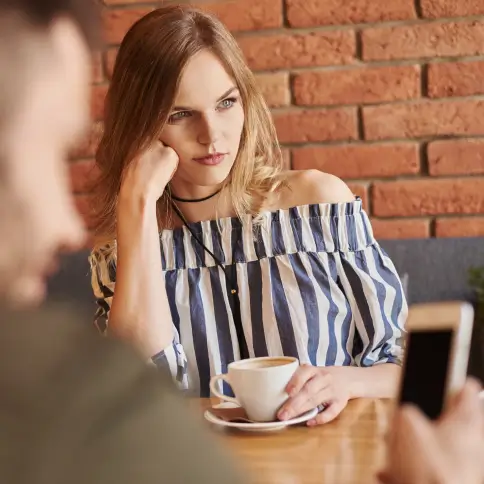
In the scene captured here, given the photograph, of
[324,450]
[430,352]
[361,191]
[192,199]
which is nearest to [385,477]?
[430,352]

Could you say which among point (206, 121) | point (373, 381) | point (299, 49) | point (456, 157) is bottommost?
point (373, 381)

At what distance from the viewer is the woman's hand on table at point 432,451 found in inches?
10.6

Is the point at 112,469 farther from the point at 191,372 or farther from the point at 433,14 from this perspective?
the point at 433,14

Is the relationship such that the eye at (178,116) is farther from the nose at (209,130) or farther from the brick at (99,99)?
the brick at (99,99)

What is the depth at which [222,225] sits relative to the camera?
4.27 ft

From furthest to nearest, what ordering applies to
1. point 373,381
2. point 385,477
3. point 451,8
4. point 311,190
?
point 451,8 < point 311,190 < point 373,381 < point 385,477

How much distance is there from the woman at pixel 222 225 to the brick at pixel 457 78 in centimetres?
44

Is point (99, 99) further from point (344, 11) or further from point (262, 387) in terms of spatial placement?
point (262, 387)

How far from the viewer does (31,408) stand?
0.16 m

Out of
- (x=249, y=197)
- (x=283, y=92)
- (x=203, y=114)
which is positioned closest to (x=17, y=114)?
(x=203, y=114)

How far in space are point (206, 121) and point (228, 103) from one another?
64 millimetres

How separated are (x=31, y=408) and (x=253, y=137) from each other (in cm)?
115

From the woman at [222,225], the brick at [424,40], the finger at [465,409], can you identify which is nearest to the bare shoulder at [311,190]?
the woman at [222,225]

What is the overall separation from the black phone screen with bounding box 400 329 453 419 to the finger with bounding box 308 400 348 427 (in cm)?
37
